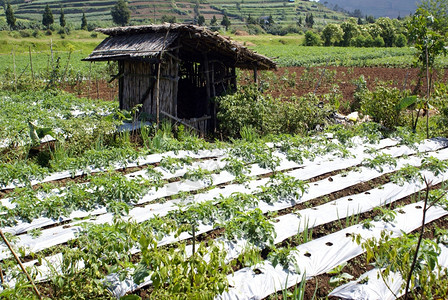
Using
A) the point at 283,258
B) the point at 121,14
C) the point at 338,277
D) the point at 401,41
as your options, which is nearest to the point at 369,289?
the point at 338,277

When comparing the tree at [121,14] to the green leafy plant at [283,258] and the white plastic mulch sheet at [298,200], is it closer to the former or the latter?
the white plastic mulch sheet at [298,200]

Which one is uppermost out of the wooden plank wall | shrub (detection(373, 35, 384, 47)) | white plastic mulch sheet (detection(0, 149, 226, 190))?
shrub (detection(373, 35, 384, 47))

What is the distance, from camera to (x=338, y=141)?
7.94 metres

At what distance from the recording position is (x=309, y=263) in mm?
3754

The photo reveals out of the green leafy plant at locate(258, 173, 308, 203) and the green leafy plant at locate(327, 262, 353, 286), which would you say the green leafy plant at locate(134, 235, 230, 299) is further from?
the green leafy plant at locate(258, 173, 308, 203)

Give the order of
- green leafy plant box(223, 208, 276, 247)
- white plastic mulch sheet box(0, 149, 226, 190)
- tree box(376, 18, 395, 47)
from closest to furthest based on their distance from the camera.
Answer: green leafy plant box(223, 208, 276, 247) < white plastic mulch sheet box(0, 149, 226, 190) < tree box(376, 18, 395, 47)

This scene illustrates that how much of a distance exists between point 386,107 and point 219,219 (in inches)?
256

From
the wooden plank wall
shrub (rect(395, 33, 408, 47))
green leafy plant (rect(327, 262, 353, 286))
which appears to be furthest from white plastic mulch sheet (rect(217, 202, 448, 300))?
shrub (rect(395, 33, 408, 47))

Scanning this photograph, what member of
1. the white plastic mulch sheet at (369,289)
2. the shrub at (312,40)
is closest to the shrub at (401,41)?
the shrub at (312,40)

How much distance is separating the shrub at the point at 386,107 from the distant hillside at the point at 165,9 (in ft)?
266

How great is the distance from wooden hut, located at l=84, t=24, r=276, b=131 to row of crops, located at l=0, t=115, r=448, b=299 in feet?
9.59

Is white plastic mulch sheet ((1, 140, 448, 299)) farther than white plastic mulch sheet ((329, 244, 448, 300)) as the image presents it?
Yes

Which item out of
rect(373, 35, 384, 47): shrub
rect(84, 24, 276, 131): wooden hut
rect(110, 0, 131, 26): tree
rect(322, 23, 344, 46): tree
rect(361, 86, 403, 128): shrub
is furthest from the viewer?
rect(110, 0, 131, 26): tree

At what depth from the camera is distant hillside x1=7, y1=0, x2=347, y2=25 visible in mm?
98250
